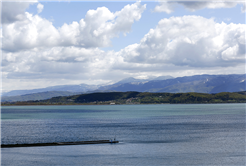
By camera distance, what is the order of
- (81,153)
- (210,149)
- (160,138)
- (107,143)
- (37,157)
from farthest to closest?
(160,138)
(107,143)
(210,149)
(81,153)
(37,157)

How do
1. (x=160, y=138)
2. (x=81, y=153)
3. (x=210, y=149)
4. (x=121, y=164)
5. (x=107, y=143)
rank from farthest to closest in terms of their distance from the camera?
(x=160, y=138) → (x=107, y=143) → (x=210, y=149) → (x=81, y=153) → (x=121, y=164)

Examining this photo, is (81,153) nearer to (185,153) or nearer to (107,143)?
(107,143)

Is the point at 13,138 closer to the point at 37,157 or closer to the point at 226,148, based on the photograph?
the point at 37,157

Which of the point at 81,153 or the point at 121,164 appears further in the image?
the point at 81,153

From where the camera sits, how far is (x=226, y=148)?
7219 centimetres

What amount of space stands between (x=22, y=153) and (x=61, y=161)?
13.4 metres

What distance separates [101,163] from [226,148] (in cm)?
3629

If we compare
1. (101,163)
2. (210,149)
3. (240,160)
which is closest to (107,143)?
(101,163)

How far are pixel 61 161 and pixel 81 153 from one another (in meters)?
8.16

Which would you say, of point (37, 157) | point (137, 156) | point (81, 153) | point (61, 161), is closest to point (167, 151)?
point (137, 156)

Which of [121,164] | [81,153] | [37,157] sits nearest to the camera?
[121,164]

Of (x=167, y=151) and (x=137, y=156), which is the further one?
(x=167, y=151)

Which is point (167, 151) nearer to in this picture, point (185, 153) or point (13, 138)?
point (185, 153)

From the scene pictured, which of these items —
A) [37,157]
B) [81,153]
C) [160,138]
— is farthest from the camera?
[160,138]
